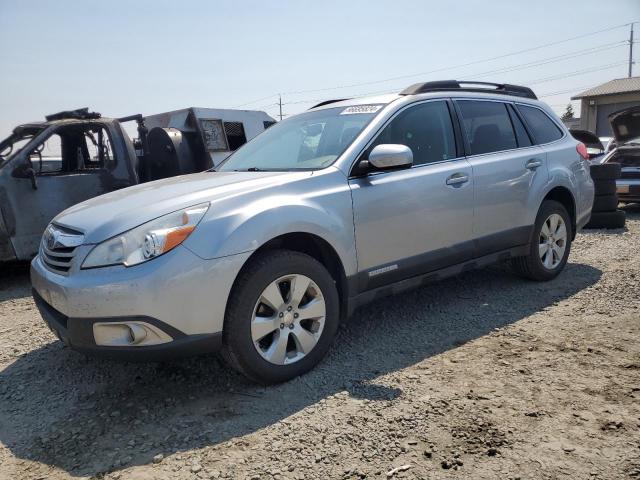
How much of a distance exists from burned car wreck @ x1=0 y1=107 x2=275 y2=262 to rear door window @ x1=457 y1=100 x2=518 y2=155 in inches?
159

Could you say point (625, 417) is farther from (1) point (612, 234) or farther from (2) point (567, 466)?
(1) point (612, 234)

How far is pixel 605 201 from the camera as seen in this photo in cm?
757

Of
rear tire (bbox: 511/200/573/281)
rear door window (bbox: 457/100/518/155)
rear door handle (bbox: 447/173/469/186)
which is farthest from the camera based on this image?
rear tire (bbox: 511/200/573/281)

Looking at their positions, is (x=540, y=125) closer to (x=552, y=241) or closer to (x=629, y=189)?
(x=552, y=241)

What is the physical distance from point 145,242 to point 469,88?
315 cm

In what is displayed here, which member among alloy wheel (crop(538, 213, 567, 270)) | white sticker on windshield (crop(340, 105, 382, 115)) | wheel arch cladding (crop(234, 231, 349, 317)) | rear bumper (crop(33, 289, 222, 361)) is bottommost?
alloy wheel (crop(538, 213, 567, 270))

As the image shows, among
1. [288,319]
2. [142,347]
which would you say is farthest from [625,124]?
[142,347]

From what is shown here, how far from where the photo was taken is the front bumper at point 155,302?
8.59 ft

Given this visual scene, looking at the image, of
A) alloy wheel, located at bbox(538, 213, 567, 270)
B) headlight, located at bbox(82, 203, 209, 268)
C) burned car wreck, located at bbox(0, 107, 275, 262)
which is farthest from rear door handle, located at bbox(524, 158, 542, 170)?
burned car wreck, located at bbox(0, 107, 275, 262)

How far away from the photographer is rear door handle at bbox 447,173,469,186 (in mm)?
3908

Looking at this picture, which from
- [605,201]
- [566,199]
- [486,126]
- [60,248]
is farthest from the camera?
[605,201]

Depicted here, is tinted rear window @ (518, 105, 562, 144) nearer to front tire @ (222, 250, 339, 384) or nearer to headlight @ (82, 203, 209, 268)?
front tire @ (222, 250, 339, 384)

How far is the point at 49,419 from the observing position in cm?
284

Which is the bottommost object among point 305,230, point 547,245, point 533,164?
point 547,245
